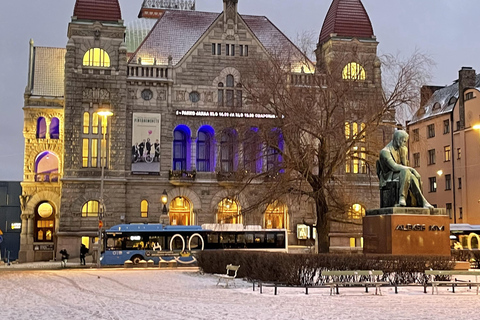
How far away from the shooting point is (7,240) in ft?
300

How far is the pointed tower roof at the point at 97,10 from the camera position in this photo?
68188 mm

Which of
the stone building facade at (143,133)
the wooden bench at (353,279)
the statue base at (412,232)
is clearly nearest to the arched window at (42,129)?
the stone building facade at (143,133)

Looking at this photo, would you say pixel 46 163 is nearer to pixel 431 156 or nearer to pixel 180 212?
pixel 180 212

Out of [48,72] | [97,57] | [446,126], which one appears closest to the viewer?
[97,57]

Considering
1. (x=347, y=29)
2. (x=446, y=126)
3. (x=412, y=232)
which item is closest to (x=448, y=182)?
(x=446, y=126)

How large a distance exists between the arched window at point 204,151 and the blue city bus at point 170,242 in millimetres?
15992

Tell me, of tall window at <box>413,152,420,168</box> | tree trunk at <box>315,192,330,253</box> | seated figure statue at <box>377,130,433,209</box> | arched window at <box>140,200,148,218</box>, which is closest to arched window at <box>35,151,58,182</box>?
arched window at <box>140,200,148,218</box>

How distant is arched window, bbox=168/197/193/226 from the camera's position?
69.4 m

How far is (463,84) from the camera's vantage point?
75812 mm

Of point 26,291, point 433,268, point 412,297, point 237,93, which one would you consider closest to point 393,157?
point 433,268

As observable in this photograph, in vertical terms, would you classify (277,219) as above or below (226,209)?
below

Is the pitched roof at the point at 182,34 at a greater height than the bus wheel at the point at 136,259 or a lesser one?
greater

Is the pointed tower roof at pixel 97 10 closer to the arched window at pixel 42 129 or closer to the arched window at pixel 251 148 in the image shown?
the arched window at pixel 42 129

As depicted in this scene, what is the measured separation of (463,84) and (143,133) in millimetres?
33834
